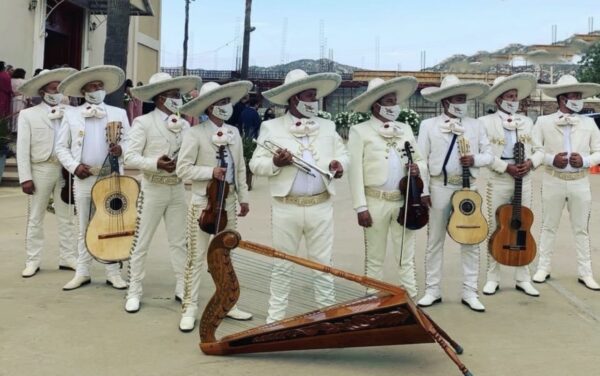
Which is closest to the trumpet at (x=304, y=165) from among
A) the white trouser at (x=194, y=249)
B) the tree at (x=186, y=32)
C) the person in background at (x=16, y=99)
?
the white trouser at (x=194, y=249)

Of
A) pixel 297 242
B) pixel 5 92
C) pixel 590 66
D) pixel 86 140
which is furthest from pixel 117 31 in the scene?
pixel 590 66

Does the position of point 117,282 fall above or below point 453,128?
below

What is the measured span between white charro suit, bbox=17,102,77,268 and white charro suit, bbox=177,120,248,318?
2.00 meters

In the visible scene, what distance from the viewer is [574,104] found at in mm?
6312

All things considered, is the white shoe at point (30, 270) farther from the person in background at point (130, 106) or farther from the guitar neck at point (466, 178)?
the person in background at point (130, 106)

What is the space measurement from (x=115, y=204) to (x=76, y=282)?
914 mm

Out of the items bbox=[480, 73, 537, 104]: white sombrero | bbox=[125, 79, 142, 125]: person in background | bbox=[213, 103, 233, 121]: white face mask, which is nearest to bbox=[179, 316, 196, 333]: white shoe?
bbox=[213, 103, 233, 121]: white face mask

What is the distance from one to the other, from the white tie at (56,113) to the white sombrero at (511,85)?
4.19 meters

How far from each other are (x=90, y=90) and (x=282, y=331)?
3.19 metres

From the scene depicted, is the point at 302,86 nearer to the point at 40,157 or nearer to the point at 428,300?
the point at 428,300

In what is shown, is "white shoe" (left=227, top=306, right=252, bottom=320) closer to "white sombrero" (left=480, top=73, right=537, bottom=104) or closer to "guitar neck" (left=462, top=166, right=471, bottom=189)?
"guitar neck" (left=462, top=166, right=471, bottom=189)

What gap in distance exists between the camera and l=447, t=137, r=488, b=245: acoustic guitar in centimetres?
542

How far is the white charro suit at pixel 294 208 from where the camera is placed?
4668mm


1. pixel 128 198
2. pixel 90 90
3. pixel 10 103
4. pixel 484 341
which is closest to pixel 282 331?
pixel 484 341
